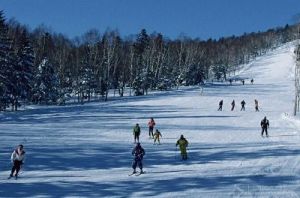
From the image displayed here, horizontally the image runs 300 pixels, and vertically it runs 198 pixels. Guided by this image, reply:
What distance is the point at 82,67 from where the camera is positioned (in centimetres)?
7556

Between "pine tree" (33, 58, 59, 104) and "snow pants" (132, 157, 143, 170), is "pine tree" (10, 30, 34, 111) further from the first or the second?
"snow pants" (132, 157, 143, 170)

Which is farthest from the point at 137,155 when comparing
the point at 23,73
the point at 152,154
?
the point at 23,73

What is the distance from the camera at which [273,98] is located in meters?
71.4

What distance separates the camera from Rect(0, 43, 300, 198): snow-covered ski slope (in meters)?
20.2

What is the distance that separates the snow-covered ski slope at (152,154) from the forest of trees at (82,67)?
734cm

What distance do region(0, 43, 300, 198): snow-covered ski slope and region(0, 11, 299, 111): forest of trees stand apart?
734 cm

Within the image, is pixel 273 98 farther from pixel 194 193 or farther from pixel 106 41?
pixel 194 193

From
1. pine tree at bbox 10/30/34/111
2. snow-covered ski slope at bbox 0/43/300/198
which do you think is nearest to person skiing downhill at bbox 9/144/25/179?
snow-covered ski slope at bbox 0/43/300/198

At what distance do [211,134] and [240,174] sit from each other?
13.6 m

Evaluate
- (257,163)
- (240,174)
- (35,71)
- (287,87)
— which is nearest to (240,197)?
(240,174)

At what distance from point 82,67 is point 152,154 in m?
49.1

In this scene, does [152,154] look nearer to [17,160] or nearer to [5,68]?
[17,160]

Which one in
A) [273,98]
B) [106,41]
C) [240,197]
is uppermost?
[106,41]

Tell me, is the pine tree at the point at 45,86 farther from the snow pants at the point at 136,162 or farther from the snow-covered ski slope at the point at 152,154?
the snow pants at the point at 136,162
